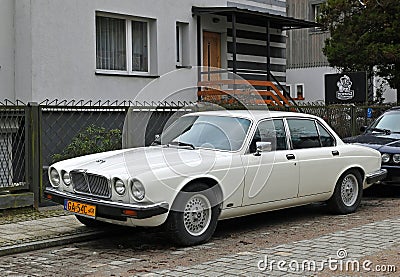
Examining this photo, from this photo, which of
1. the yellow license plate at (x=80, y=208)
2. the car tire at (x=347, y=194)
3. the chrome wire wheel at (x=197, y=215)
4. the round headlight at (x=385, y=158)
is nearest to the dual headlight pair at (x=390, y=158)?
the round headlight at (x=385, y=158)

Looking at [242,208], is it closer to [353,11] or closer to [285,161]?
[285,161]

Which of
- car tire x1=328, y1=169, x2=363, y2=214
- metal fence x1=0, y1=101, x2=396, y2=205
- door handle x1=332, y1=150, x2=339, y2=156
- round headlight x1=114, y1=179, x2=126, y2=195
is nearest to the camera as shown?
round headlight x1=114, y1=179, x2=126, y2=195

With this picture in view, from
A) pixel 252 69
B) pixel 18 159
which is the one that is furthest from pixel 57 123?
pixel 252 69

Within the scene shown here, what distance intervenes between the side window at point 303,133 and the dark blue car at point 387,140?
2.61 meters

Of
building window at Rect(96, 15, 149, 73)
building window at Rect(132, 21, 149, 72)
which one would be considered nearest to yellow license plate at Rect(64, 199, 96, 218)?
building window at Rect(96, 15, 149, 73)

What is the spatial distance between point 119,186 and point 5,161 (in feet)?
11.5

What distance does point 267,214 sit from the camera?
1068 cm

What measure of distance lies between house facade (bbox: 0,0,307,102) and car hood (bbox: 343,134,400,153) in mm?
4642

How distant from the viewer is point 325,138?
34.1 ft

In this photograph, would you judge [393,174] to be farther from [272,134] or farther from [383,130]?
[272,134]

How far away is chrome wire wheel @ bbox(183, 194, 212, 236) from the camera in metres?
8.16

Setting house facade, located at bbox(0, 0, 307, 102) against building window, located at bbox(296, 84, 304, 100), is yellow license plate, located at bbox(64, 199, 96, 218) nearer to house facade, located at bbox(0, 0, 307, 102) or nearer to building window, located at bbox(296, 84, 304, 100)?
house facade, located at bbox(0, 0, 307, 102)

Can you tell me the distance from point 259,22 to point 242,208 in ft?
→ 41.5

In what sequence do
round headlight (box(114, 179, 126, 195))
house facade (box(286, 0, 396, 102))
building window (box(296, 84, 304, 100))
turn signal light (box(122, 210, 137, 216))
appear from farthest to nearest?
1. building window (box(296, 84, 304, 100))
2. house facade (box(286, 0, 396, 102))
3. round headlight (box(114, 179, 126, 195))
4. turn signal light (box(122, 210, 137, 216))
